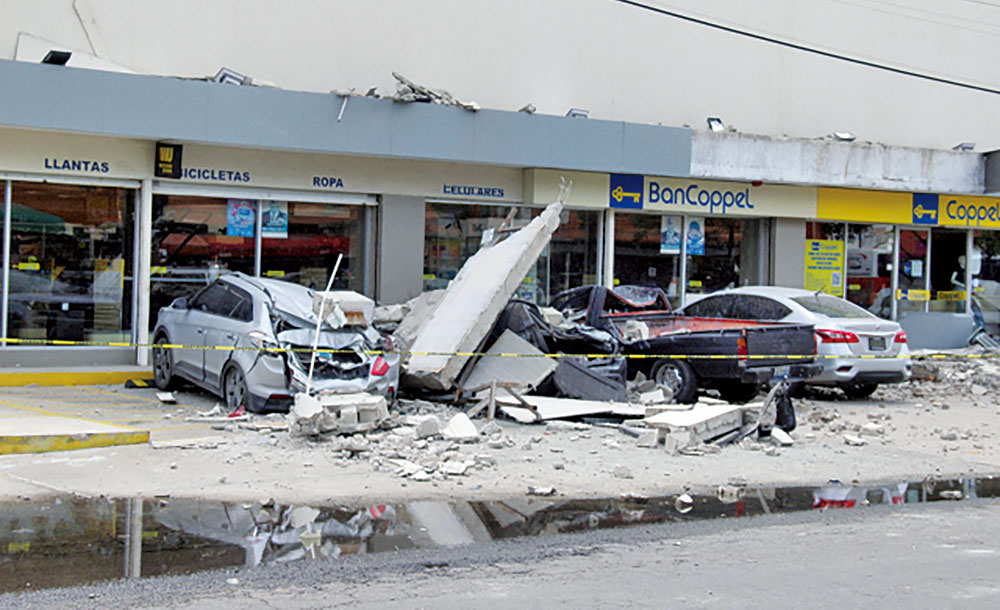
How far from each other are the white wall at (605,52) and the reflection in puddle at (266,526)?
10.9 meters

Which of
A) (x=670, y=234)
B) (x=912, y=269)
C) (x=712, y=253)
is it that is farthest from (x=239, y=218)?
(x=912, y=269)

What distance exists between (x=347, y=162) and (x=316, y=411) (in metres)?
7.92

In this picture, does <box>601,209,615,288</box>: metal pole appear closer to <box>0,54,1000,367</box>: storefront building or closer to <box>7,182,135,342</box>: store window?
<box>0,54,1000,367</box>: storefront building

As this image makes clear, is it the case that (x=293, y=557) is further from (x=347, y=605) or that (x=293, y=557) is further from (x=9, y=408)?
(x=9, y=408)

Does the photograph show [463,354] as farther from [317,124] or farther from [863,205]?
[863,205]

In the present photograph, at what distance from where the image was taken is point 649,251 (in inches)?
796

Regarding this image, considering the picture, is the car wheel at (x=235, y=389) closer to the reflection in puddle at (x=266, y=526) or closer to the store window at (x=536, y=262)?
the reflection in puddle at (x=266, y=526)

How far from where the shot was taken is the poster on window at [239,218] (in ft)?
53.7

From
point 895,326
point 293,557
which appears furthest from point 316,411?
point 895,326

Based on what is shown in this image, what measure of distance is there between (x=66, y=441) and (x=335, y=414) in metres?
2.52

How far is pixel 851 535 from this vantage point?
738 centimetres

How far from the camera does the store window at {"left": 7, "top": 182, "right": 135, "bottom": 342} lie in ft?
48.7

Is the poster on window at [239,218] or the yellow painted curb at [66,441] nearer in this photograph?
the yellow painted curb at [66,441]

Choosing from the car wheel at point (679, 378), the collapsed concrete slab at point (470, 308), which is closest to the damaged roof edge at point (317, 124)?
the collapsed concrete slab at point (470, 308)
